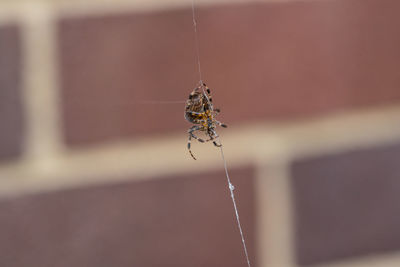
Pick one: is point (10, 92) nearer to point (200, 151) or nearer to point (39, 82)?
point (39, 82)

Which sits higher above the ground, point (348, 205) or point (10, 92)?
point (10, 92)

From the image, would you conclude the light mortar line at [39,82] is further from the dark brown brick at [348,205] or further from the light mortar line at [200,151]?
the dark brown brick at [348,205]

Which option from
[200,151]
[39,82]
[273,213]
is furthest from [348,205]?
[39,82]

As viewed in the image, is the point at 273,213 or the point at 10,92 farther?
the point at 273,213

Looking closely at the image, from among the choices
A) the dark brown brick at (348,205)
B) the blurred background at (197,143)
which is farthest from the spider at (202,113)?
the dark brown brick at (348,205)

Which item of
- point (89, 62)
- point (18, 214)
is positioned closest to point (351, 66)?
point (89, 62)

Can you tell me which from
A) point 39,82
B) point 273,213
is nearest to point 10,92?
point 39,82
